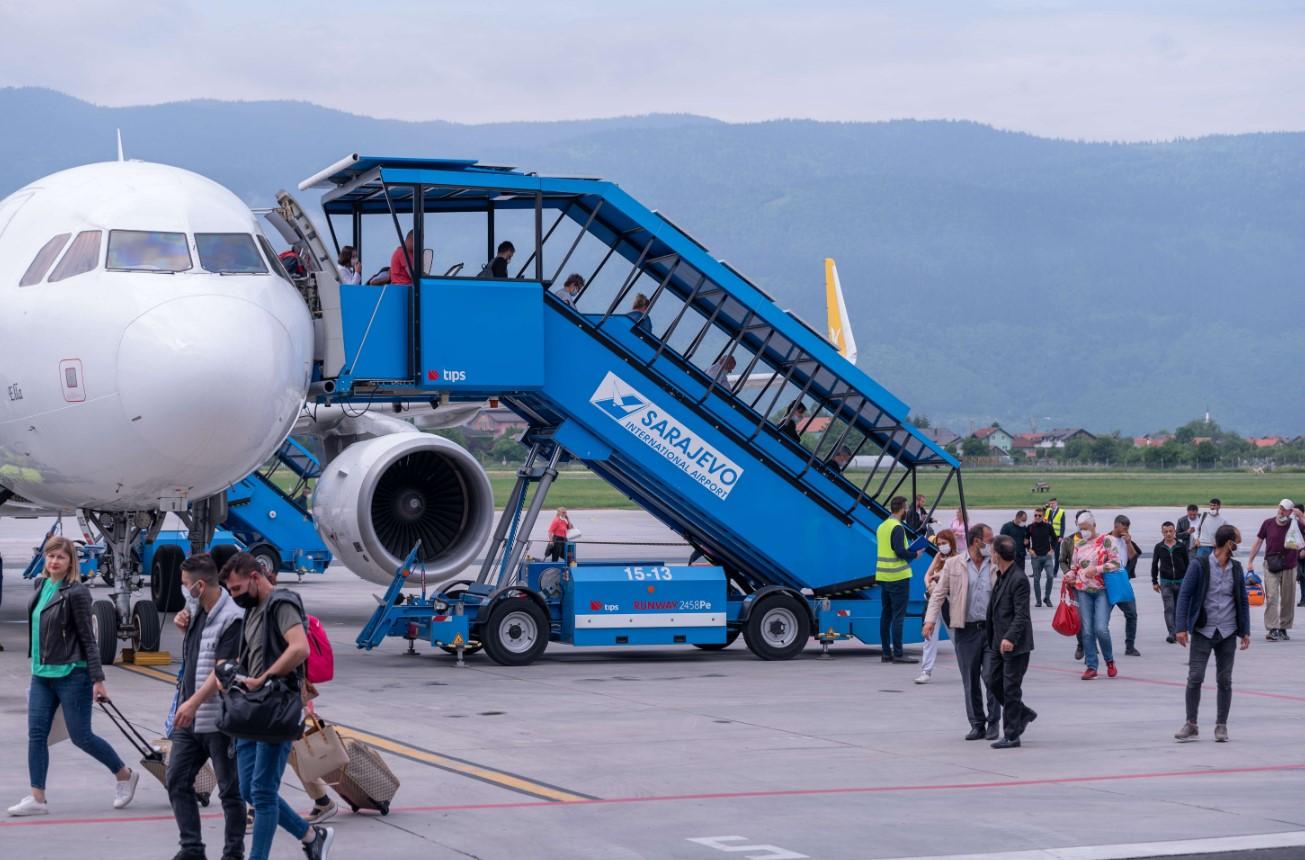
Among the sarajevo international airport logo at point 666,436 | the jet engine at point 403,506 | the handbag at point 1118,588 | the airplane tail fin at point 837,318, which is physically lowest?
the handbag at point 1118,588

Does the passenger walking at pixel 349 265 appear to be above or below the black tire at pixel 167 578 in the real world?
above

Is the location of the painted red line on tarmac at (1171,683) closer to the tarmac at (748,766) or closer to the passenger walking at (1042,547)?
the tarmac at (748,766)

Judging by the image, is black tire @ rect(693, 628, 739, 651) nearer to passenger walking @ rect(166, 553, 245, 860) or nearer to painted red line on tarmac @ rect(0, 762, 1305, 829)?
painted red line on tarmac @ rect(0, 762, 1305, 829)

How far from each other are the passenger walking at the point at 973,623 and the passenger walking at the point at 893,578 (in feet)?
14.0

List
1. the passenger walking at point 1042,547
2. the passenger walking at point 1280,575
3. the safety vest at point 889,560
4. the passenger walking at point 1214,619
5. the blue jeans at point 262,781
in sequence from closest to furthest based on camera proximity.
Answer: the blue jeans at point 262,781
the passenger walking at point 1214,619
the safety vest at point 889,560
the passenger walking at point 1280,575
the passenger walking at point 1042,547

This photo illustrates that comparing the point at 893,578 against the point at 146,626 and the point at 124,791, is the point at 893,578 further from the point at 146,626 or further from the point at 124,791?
the point at 124,791

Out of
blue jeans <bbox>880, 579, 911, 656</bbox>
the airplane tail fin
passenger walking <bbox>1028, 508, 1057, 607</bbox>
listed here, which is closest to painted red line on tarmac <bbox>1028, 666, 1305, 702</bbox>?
blue jeans <bbox>880, 579, 911, 656</bbox>

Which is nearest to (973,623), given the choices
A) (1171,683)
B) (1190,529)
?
(1171,683)

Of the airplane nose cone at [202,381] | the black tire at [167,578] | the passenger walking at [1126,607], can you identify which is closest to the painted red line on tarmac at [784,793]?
the airplane nose cone at [202,381]

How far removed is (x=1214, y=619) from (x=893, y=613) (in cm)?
641

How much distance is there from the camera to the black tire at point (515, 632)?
1886cm

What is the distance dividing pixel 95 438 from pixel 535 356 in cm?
492

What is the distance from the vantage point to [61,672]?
1037cm

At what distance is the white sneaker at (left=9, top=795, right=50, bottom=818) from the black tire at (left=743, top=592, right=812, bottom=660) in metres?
10.6
